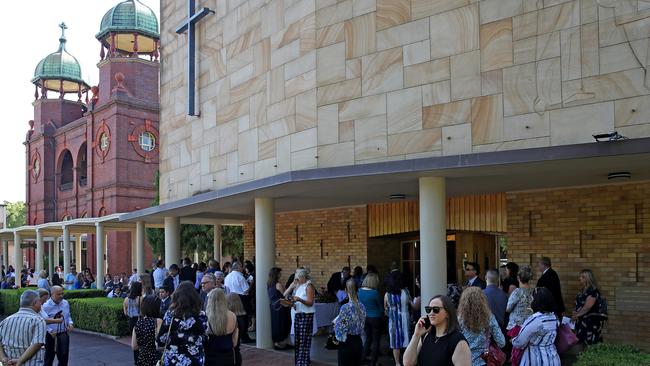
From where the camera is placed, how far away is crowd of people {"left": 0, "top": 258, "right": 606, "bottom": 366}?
499 centimetres

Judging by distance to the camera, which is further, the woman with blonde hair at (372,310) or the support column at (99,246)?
the support column at (99,246)

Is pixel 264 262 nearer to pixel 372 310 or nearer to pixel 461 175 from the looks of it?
pixel 372 310

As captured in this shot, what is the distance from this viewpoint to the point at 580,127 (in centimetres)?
732

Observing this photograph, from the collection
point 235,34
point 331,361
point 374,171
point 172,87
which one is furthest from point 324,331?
point 172,87

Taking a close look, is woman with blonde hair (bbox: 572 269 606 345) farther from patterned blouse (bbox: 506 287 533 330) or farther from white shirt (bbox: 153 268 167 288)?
white shirt (bbox: 153 268 167 288)

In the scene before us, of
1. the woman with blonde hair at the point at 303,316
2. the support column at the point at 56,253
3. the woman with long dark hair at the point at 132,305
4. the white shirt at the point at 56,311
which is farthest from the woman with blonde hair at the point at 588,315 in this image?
the support column at the point at 56,253

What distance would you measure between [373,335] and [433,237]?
6.40 feet

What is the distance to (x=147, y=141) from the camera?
1389 inches

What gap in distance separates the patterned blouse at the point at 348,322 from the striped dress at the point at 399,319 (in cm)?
60

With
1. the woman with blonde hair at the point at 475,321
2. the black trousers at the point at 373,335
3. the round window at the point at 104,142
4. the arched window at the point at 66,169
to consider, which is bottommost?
the black trousers at the point at 373,335

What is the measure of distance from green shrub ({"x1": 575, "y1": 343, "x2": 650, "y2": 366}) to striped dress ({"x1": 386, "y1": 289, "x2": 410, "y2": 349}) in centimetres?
274

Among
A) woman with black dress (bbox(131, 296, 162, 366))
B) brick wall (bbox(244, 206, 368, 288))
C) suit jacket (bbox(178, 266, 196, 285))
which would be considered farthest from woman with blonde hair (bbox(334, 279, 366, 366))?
suit jacket (bbox(178, 266, 196, 285))

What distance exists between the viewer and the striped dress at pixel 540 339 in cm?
562

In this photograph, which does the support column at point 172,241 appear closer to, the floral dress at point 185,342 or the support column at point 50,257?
the floral dress at point 185,342
